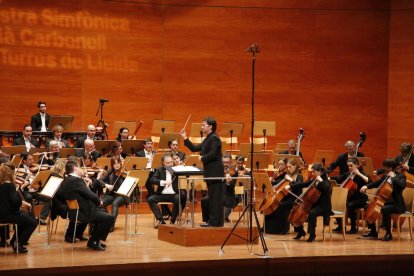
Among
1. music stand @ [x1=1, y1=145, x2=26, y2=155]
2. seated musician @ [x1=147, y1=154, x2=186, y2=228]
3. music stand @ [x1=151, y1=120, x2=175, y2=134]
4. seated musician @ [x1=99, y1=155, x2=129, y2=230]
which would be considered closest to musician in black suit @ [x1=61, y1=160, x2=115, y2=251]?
seated musician @ [x1=99, y1=155, x2=129, y2=230]

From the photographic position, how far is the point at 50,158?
10.1 m

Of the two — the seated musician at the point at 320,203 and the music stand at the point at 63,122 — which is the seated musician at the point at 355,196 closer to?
the seated musician at the point at 320,203

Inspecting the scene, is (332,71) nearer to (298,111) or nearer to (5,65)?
(298,111)

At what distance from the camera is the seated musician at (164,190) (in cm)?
980

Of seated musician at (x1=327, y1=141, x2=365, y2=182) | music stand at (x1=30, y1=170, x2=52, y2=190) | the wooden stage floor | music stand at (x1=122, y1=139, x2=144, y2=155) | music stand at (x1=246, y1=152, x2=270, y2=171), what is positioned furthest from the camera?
music stand at (x1=122, y1=139, x2=144, y2=155)

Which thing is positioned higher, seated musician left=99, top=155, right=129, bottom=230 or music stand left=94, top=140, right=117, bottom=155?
music stand left=94, top=140, right=117, bottom=155

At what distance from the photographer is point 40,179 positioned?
8531mm

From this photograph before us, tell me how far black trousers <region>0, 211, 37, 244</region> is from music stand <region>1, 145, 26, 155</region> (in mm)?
2298

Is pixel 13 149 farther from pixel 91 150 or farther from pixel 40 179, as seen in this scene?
pixel 40 179

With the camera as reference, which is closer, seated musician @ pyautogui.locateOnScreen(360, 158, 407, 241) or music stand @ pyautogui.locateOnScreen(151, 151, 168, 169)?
seated musician @ pyautogui.locateOnScreen(360, 158, 407, 241)

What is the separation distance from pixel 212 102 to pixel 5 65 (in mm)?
4117

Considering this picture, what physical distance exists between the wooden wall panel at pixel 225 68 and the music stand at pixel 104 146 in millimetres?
3096

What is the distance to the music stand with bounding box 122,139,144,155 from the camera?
422 inches

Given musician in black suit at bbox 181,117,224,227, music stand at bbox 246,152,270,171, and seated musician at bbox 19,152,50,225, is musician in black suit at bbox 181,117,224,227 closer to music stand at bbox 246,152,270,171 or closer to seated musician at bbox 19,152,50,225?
music stand at bbox 246,152,270,171
